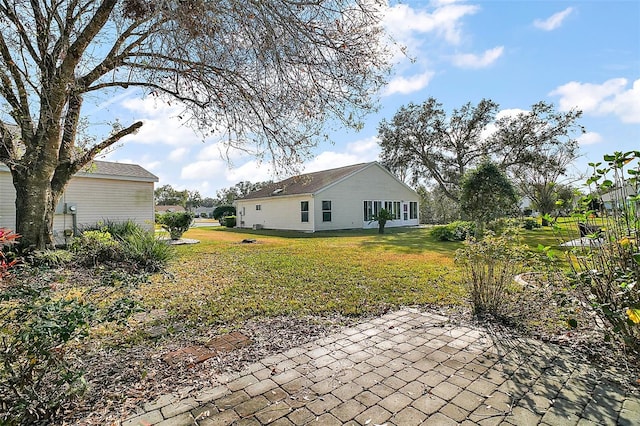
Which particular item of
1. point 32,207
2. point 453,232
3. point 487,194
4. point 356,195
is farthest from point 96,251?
point 356,195

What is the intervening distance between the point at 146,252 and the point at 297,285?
436 centimetres

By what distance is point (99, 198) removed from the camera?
1430 centimetres

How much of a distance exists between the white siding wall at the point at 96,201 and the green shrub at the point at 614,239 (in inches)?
505

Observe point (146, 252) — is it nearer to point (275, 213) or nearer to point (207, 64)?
point (207, 64)

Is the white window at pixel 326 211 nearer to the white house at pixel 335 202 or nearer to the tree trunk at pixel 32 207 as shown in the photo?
the white house at pixel 335 202

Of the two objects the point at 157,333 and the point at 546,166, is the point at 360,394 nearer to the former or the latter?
the point at 157,333

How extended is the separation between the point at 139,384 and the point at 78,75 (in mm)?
6405

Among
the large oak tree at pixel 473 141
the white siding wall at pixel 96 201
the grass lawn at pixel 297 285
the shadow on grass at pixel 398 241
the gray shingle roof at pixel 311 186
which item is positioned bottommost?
the grass lawn at pixel 297 285

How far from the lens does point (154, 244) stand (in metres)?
8.38

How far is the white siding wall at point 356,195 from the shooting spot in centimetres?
2125

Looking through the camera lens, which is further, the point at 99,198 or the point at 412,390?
the point at 99,198

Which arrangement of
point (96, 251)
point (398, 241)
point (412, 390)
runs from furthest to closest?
1. point (398, 241)
2. point (96, 251)
3. point (412, 390)

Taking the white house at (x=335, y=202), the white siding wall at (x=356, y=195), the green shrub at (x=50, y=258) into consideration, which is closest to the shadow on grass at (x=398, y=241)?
the white house at (x=335, y=202)

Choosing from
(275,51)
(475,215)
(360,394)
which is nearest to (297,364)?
(360,394)
